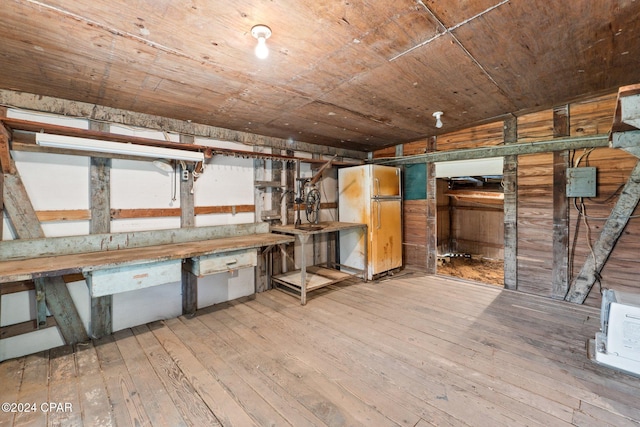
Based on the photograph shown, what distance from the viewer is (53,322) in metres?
2.39

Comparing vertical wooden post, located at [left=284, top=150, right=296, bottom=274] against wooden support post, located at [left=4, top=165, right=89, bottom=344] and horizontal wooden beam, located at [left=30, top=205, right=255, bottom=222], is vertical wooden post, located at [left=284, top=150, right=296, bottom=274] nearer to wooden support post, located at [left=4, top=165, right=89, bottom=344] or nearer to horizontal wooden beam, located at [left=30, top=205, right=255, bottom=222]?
horizontal wooden beam, located at [left=30, top=205, right=255, bottom=222]

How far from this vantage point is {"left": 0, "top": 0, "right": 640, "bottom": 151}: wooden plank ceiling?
1457 millimetres

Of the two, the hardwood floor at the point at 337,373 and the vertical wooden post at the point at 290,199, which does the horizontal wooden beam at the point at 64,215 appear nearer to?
the hardwood floor at the point at 337,373


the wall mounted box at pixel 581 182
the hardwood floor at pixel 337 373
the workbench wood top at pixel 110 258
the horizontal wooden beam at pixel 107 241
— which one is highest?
the wall mounted box at pixel 581 182

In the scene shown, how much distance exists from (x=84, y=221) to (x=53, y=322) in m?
0.93

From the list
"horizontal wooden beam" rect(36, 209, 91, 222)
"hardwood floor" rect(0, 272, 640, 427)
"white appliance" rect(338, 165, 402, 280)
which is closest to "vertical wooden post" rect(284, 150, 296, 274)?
"white appliance" rect(338, 165, 402, 280)

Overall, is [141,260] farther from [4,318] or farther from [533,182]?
[533,182]

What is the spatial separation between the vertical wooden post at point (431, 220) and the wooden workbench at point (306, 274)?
1184mm

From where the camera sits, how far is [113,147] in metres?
2.44

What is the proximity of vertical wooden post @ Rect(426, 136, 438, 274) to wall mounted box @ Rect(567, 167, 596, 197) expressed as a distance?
167 cm

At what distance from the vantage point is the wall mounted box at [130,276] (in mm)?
2125

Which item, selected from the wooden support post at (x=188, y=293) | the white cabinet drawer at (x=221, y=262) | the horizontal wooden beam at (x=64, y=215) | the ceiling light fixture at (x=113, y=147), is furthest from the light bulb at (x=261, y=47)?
the wooden support post at (x=188, y=293)

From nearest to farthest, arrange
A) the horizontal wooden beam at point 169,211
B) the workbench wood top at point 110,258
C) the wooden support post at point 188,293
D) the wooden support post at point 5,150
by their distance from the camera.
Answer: the workbench wood top at point 110,258
the wooden support post at point 5,150
the horizontal wooden beam at point 169,211
the wooden support post at point 188,293

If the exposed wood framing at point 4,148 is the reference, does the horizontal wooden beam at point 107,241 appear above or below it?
below
